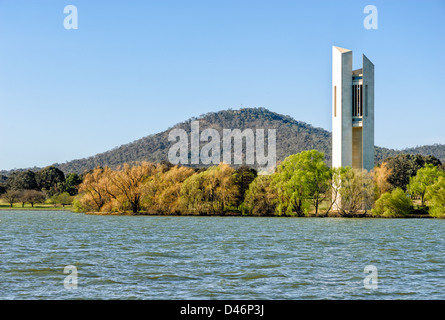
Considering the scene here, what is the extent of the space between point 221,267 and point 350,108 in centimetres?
6285

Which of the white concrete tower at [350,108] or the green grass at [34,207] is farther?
the green grass at [34,207]

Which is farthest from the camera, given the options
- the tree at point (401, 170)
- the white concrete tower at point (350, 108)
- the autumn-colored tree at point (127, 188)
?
the tree at point (401, 170)

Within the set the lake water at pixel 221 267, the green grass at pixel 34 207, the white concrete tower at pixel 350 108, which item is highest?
the white concrete tower at pixel 350 108

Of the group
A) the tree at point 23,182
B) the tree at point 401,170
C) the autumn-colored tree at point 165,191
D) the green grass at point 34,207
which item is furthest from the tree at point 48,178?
the tree at point 401,170

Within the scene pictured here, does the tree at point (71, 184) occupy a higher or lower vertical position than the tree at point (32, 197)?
higher

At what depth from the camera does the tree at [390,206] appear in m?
75.5

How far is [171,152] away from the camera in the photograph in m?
191

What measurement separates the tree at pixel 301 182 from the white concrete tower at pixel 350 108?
17.0 ft

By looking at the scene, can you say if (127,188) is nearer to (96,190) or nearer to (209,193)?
(96,190)

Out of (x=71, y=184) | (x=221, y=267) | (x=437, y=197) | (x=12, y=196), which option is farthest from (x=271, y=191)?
(x=12, y=196)

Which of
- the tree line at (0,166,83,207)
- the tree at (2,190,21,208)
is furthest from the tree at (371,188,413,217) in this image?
the tree at (2,190,21,208)

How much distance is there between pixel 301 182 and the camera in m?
77.8

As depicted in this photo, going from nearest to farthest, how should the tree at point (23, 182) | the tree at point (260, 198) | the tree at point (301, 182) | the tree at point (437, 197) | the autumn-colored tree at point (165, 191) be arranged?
the tree at point (437, 197) < the tree at point (301, 182) < the tree at point (260, 198) < the autumn-colored tree at point (165, 191) < the tree at point (23, 182)

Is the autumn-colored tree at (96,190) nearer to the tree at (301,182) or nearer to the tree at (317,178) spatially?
the tree at (301,182)
